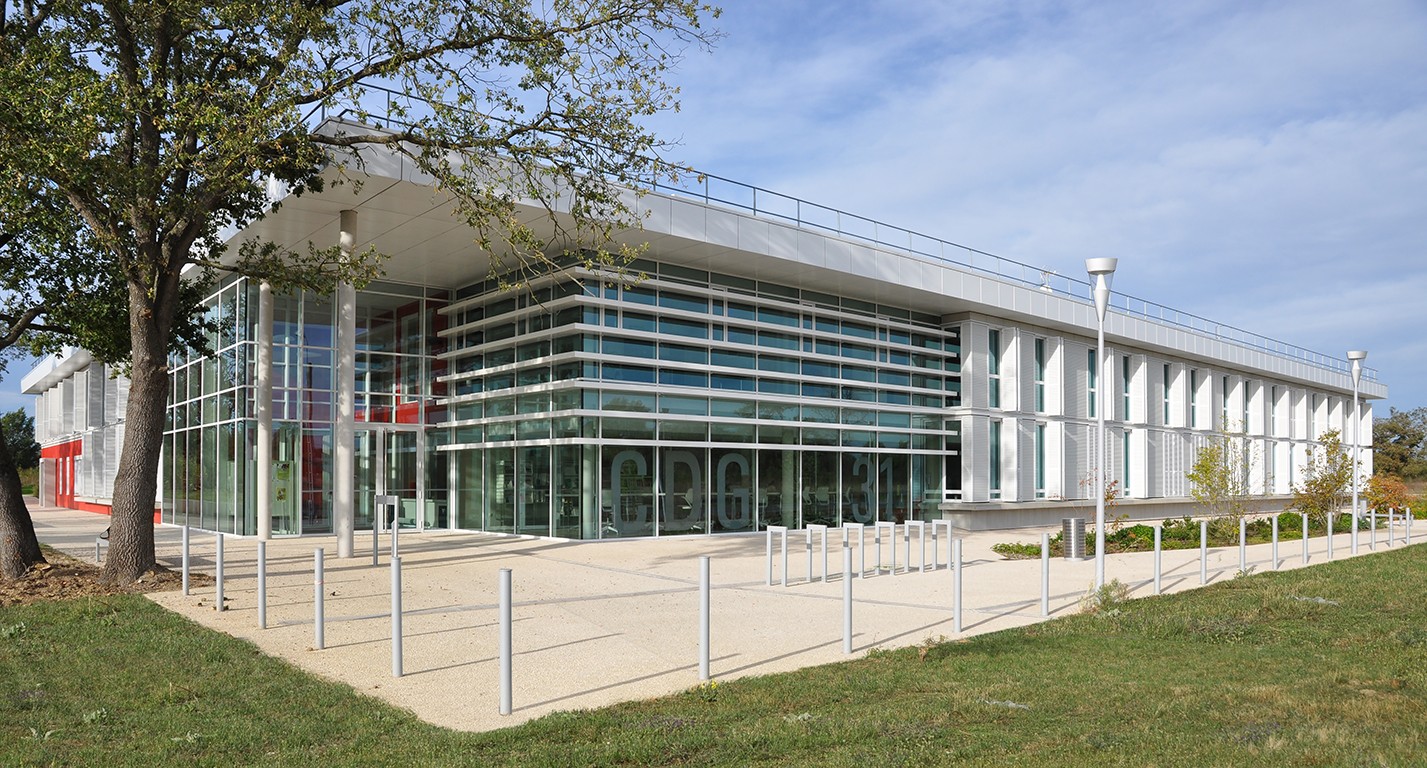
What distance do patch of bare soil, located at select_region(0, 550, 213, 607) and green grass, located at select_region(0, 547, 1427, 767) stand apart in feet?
8.06

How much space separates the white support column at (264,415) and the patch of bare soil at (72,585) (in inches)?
297

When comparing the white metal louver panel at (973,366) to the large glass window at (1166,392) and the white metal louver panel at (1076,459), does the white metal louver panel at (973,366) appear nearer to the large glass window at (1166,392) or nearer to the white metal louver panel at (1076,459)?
the white metal louver panel at (1076,459)

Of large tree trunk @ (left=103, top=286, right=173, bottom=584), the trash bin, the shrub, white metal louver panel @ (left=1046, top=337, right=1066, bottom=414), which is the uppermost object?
white metal louver panel @ (left=1046, top=337, right=1066, bottom=414)

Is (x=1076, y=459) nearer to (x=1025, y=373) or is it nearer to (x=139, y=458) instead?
(x=1025, y=373)

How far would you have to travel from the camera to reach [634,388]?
23.7 meters

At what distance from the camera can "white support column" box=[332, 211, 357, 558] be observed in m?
19.3

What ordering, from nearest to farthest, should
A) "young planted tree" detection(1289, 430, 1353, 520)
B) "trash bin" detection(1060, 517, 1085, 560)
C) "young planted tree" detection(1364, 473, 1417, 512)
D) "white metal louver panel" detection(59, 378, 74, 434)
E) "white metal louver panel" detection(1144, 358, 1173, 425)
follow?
1. "trash bin" detection(1060, 517, 1085, 560)
2. "young planted tree" detection(1289, 430, 1353, 520)
3. "young planted tree" detection(1364, 473, 1417, 512)
4. "white metal louver panel" detection(1144, 358, 1173, 425)
5. "white metal louver panel" detection(59, 378, 74, 434)

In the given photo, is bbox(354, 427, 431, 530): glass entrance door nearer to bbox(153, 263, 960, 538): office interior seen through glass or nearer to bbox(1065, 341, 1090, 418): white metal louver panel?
bbox(153, 263, 960, 538): office interior seen through glass

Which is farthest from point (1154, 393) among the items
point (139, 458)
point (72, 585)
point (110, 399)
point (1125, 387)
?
point (110, 399)

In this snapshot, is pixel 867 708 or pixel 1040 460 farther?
pixel 1040 460

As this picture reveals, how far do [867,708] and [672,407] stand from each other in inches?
686

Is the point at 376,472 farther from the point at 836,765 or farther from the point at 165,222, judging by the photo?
the point at 836,765

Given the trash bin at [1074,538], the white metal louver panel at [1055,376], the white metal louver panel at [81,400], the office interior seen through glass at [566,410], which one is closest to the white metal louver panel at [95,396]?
the white metal louver panel at [81,400]

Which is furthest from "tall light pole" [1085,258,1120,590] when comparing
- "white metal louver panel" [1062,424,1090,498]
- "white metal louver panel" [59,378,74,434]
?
"white metal louver panel" [59,378,74,434]
